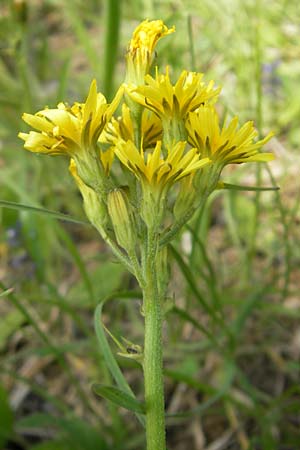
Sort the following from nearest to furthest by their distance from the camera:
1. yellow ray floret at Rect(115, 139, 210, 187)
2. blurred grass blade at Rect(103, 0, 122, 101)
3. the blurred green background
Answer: yellow ray floret at Rect(115, 139, 210, 187) < the blurred green background < blurred grass blade at Rect(103, 0, 122, 101)

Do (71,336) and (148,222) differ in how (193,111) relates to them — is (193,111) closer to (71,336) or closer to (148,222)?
(148,222)

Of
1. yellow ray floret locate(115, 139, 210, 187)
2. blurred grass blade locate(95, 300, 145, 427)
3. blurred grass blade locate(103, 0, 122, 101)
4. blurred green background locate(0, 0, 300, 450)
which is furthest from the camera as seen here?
blurred grass blade locate(103, 0, 122, 101)

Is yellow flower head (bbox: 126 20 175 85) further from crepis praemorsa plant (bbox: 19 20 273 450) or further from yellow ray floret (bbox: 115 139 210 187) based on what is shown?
yellow ray floret (bbox: 115 139 210 187)

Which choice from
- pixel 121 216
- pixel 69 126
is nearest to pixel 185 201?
pixel 121 216

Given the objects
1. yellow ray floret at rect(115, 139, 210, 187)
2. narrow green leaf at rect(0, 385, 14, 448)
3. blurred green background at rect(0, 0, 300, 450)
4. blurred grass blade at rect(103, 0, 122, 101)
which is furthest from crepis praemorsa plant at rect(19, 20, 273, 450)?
blurred grass blade at rect(103, 0, 122, 101)

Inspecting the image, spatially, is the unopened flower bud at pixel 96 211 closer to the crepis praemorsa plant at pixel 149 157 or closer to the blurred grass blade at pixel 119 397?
the crepis praemorsa plant at pixel 149 157

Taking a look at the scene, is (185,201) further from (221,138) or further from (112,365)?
(112,365)

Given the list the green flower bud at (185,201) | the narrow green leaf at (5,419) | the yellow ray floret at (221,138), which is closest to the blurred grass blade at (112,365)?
the green flower bud at (185,201)

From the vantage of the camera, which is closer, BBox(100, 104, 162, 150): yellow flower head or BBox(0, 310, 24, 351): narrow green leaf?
BBox(100, 104, 162, 150): yellow flower head

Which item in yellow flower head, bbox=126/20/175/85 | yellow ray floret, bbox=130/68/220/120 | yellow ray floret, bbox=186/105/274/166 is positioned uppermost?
yellow flower head, bbox=126/20/175/85
